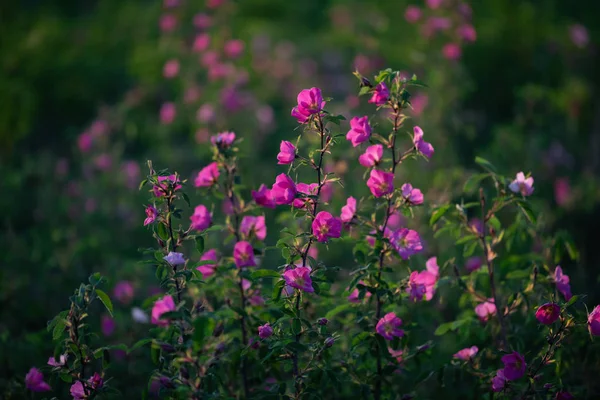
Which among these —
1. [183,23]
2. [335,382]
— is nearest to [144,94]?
[183,23]

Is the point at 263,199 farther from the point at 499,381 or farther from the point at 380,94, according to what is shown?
the point at 499,381

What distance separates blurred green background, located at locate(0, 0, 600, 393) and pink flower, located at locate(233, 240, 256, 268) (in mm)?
925

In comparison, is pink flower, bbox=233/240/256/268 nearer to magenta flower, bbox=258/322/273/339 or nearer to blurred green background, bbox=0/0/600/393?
magenta flower, bbox=258/322/273/339

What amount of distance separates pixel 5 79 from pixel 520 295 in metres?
4.52

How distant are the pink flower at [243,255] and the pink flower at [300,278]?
13cm

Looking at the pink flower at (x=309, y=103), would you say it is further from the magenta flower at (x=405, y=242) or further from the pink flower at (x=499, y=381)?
the pink flower at (x=499, y=381)

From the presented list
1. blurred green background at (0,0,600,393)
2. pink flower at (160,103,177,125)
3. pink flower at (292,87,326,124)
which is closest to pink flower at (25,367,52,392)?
blurred green background at (0,0,600,393)

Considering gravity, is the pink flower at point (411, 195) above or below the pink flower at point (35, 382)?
above

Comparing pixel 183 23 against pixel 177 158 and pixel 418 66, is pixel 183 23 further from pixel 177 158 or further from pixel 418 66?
pixel 418 66

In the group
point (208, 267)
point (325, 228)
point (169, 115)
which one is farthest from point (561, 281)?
point (169, 115)

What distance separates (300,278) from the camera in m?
1.70

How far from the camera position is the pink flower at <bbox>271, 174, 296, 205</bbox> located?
169 centimetres

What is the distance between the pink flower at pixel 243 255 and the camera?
1760mm

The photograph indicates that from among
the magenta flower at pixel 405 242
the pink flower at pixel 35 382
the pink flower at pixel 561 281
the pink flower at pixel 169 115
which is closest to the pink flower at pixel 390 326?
the magenta flower at pixel 405 242
